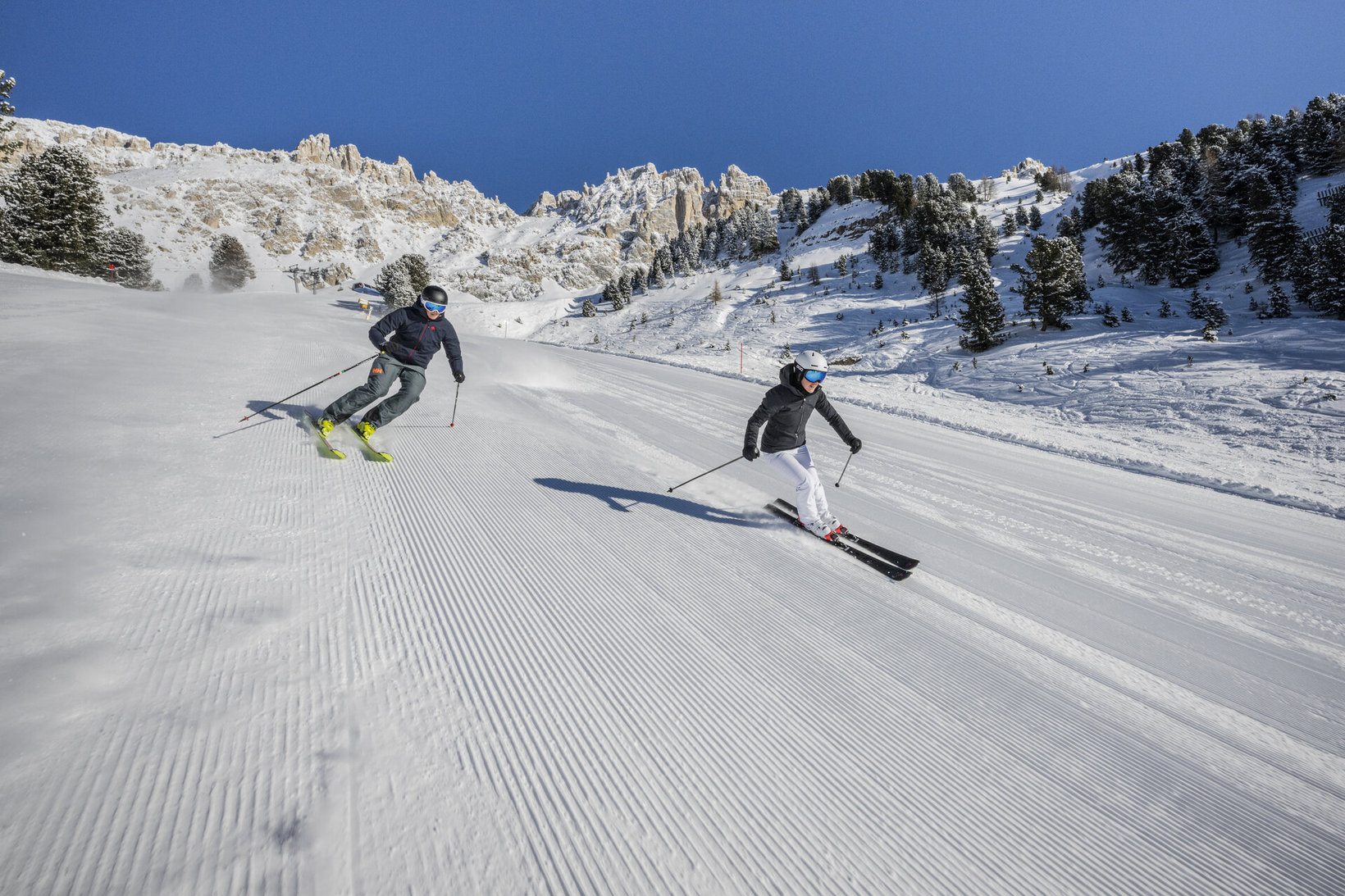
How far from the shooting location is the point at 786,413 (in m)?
4.73

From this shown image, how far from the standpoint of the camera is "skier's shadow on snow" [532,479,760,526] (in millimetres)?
4934

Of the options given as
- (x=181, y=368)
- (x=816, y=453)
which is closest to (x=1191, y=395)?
(x=816, y=453)

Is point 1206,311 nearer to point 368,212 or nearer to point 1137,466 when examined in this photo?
point 1137,466

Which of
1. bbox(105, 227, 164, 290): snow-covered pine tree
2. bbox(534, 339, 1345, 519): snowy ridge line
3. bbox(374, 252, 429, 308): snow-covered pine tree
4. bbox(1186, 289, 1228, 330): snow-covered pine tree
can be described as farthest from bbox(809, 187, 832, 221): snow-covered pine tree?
bbox(105, 227, 164, 290): snow-covered pine tree

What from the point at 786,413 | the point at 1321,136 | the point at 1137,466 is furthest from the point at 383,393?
the point at 1321,136

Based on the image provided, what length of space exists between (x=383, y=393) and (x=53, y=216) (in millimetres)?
41187

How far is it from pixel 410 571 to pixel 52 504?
2.55m

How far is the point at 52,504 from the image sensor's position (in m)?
3.41

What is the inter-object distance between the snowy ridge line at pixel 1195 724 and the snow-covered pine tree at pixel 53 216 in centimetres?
4646

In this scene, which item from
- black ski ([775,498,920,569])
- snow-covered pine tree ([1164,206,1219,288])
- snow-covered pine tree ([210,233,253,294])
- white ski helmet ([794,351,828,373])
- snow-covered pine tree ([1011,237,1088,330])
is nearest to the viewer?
black ski ([775,498,920,569])

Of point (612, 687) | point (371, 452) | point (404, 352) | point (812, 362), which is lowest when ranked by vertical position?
point (612, 687)

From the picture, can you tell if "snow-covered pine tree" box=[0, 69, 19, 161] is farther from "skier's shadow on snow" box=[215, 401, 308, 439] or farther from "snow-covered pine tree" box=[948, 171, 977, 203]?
"snow-covered pine tree" box=[948, 171, 977, 203]

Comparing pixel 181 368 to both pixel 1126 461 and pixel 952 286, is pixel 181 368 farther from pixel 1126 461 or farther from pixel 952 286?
pixel 952 286

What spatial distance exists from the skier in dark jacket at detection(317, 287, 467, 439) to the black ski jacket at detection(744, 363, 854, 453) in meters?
3.76
